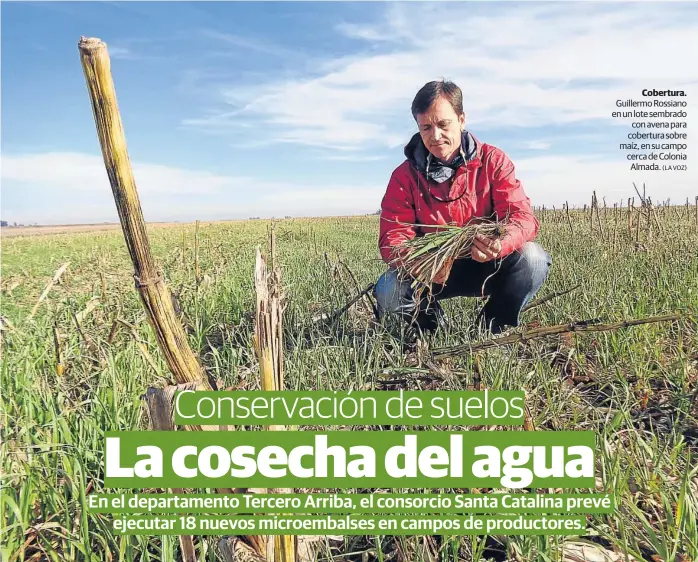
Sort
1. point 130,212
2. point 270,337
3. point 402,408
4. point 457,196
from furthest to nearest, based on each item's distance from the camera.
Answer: point 457,196 < point 402,408 < point 270,337 < point 130,212

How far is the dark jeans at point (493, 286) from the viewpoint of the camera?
8.35 ft

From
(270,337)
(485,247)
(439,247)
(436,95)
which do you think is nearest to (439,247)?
(439,247)

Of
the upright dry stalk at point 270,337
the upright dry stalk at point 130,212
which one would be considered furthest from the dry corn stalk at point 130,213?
the upright dry stalk at point 270,337

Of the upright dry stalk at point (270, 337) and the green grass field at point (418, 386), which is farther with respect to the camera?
the green grass field at point (418, 386)

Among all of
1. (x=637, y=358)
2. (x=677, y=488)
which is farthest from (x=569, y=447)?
(x=637, y=358)

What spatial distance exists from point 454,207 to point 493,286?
1.64ft

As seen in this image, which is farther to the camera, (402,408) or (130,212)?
(402,408)

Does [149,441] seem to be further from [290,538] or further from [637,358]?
[637,358]

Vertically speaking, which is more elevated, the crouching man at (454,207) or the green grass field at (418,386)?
the crouching man at (454,207)

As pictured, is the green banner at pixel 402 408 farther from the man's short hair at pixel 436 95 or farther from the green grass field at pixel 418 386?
the man's short hair at pixel 436 95

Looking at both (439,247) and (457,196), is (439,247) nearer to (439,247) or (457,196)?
(439,247)

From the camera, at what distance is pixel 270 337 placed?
90cm

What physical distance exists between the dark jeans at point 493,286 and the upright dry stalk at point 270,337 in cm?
153

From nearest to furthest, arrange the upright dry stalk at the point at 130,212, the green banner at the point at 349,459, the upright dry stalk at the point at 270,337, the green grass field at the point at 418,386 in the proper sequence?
the upright dry stalk at the point at 130,212 → the upright dry stalk at the point at 270,337 → the green banner at the point at 349,459 → the green grass field at the point at 418,386
